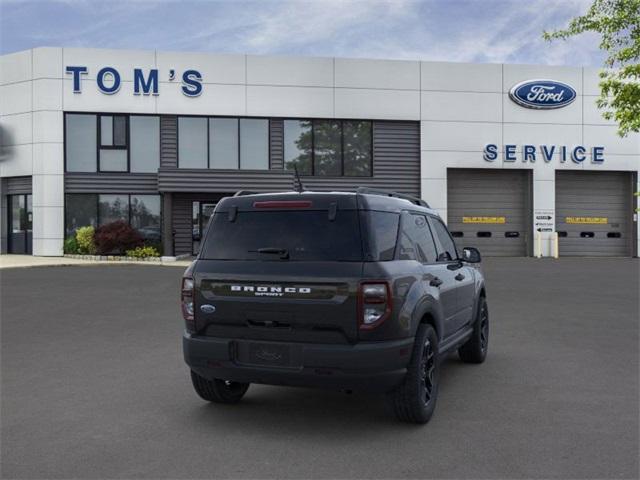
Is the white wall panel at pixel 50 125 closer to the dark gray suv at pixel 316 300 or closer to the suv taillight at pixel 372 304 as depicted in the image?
the dark gray suv at pixel 316 300

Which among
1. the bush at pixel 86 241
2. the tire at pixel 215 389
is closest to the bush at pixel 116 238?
the bush at pixel 86 241

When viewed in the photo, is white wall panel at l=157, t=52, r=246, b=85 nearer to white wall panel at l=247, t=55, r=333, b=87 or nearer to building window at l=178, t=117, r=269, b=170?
white wall panel at l=247, t=55, r=333, b=87

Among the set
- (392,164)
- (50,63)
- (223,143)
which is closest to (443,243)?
(223,143)

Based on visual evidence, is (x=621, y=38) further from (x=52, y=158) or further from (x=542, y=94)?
(x=52, y=158)

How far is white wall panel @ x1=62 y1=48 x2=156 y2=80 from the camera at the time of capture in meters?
24.4

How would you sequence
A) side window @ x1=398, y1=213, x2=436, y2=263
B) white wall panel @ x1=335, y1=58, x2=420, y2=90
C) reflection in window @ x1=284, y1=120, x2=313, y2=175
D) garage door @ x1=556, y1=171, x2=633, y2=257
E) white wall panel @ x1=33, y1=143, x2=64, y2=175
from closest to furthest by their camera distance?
1. side window @ x1=398, y1=213, x2=436, y2=263
2. white wall panel @ x1=33, y1=143, x2=64, y2=175
3. white wall panel @ x1=335, y1=58, x2=420, y2=90
4. reflection in window @ x1=284, y1=120, x2=313, y2=175
5. garage door @ x1=556, y1=171, x2=633, y2=257

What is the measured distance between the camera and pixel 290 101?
83.6ft

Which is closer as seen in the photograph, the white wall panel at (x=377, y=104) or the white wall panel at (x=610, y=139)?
the white wall panel at (x=377, y=104)

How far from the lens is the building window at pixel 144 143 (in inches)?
982

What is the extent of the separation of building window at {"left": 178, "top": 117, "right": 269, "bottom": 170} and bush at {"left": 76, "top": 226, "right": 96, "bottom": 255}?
446cm

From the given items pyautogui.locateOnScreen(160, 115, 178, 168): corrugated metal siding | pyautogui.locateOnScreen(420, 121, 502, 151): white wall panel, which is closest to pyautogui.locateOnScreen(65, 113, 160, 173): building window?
pyautogui.locateOnScreen(160, 115, 178, 168): corrugated metal siding

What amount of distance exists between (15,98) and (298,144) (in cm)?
1172

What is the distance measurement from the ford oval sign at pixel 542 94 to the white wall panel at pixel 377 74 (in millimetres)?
4548

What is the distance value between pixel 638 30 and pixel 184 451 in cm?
1298
